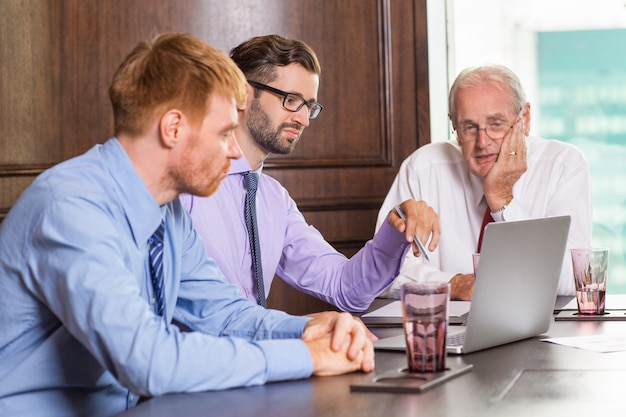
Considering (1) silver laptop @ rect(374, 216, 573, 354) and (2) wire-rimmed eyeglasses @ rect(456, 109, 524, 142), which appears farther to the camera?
(2) wire-rimmed eyeglasses @ rect(456, 109, 524, 142)

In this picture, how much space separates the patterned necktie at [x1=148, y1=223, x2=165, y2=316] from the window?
9.55ft

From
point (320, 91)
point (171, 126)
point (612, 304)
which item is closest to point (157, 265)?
point (171, 126)

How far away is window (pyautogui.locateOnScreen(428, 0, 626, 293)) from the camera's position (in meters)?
4.23

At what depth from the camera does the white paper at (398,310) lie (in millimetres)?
2068

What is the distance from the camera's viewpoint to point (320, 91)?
3467 mm

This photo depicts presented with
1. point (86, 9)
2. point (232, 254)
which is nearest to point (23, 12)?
point (86, 9)

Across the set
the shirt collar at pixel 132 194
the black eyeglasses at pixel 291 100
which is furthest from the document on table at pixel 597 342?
the black eyeglasses at pixel 291 100

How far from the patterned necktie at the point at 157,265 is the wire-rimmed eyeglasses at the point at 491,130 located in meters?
1.54

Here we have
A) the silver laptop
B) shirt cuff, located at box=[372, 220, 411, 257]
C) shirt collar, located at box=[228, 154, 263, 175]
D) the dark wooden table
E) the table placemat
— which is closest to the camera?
the dark wooden table

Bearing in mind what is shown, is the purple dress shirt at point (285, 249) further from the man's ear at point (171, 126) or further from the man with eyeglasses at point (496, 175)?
the man's ear at point (171, 126)

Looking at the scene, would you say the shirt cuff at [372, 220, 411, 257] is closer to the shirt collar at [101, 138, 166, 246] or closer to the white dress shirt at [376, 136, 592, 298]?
the white dress shirt at [376, 136, 592, 298]

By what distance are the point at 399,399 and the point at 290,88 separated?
56.9 inches

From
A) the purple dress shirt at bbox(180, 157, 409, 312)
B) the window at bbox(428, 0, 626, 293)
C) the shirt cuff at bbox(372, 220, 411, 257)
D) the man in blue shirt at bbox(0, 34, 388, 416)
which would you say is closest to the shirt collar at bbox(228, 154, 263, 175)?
the purple dress shirt at bbox(180, 157, 409, 312)

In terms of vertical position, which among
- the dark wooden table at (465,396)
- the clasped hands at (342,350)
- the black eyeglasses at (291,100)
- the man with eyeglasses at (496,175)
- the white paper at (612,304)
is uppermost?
the black eyeglasses at (291,100)
